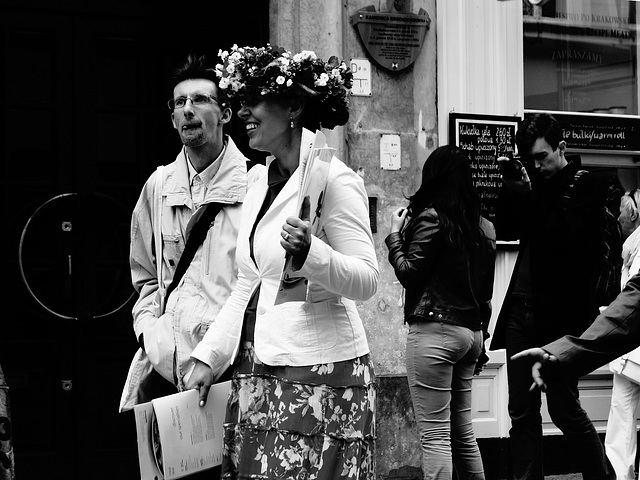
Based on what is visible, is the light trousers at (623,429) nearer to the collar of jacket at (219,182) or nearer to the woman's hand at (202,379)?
the collar of jacket at (219,182)

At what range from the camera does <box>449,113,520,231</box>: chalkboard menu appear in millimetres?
7723

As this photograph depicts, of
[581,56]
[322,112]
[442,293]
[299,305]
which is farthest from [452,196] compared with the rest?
[581,56]

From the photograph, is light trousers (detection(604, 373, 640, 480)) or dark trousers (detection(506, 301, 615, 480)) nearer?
dark trousers (detection(506, 301, 615, 480))

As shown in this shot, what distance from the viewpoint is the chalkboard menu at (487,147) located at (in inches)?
304

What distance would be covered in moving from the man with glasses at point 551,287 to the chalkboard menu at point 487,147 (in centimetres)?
129

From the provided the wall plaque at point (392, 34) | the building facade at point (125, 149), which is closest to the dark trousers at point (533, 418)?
the building facade at point (125, 149)

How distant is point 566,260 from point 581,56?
2916mm

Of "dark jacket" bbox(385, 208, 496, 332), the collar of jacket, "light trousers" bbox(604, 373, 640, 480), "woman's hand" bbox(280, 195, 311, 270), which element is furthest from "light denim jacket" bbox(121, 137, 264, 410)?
"light trousers" bbox(604, 373, 640, 480)

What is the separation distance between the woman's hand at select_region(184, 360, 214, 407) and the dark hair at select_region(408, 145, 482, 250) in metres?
2.19

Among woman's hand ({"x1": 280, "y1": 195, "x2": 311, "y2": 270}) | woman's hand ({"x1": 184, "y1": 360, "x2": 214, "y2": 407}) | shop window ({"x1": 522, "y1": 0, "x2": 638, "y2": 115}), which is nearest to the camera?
woman's hand ({"x1": 280, "y1": 195, "x2": 311, "y2": 270})

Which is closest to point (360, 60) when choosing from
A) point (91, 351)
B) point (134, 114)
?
point (134, 114)

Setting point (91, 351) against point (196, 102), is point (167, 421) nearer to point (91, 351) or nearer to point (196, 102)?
point (196, 102)

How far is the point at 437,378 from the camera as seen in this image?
19.5ft

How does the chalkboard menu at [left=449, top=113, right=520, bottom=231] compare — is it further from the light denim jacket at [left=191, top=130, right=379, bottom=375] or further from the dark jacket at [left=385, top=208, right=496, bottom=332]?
the light denim jacket at [left=191, top=130, right=379, bottom=375]
